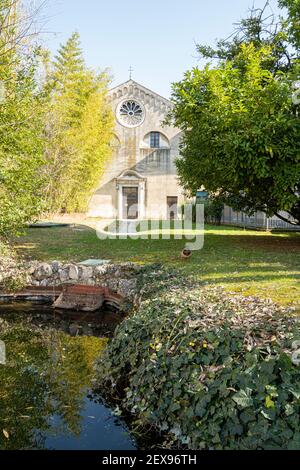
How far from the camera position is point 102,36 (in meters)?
8.45

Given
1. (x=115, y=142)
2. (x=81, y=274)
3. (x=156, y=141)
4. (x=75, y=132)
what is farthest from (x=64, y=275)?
(x=156, y=141)

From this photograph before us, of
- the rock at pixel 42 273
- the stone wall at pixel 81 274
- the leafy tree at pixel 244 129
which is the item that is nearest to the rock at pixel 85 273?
the stone wall at pixel 81 274

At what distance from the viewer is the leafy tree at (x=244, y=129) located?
7.93 metres

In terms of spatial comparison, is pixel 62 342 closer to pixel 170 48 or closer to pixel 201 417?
pixel 201 417

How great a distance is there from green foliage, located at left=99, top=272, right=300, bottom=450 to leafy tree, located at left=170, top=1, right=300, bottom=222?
173 inches

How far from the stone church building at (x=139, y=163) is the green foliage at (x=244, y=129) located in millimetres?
13489

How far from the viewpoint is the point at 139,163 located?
24.1m

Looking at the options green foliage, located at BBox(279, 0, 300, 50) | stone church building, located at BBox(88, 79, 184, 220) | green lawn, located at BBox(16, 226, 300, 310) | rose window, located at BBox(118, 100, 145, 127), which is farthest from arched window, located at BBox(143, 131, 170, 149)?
green foliage, located at BBox(279, 0, 300, 50)

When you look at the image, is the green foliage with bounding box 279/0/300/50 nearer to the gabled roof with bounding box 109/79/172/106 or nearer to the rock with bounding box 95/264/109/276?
the rock with bounding box 95/264/109/276

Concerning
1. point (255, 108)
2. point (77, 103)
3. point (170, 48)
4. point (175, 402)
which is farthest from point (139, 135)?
point (175, 402)

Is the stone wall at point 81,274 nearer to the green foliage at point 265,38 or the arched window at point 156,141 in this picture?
the green foliage at point 265,38

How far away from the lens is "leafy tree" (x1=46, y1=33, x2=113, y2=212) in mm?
17203

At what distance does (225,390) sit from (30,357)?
10.0 feet

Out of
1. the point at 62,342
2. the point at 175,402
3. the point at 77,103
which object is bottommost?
the point at 62,342
